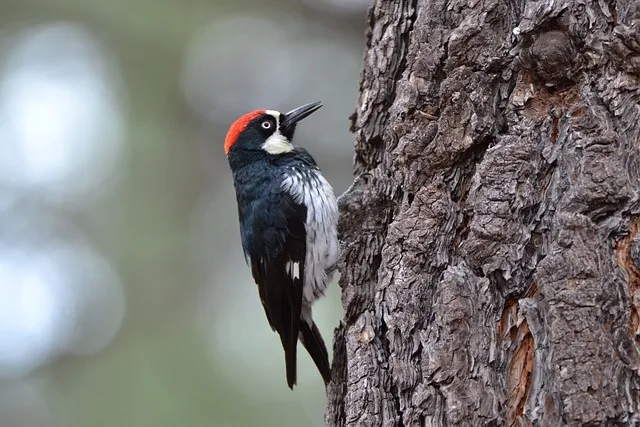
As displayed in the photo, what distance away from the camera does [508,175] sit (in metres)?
2.31

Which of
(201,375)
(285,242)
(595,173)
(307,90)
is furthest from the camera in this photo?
(307,90)

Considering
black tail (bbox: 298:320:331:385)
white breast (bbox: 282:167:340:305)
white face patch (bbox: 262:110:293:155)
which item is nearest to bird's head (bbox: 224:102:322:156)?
white face patch (bbox: 262:110:293:155)

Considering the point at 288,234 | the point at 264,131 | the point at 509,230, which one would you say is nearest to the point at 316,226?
the point at 288,234

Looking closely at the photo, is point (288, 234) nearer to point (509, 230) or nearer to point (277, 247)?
point (277, 247)

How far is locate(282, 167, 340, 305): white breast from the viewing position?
12.8 ft

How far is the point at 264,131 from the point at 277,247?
0.77 metres

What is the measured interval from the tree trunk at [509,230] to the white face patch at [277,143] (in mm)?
1627

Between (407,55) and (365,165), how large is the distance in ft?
1.77

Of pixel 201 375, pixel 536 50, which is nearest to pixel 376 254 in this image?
pixel 536 50

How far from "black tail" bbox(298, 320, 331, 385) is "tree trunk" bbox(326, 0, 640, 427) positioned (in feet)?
2.12

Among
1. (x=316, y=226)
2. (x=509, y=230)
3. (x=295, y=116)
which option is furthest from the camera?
(x=295, y=116)

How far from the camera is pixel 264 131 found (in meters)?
4.45

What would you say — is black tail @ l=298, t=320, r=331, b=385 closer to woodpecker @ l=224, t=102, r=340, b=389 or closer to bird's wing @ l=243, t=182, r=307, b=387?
woodpecker @ l=224, t=102, r=340, b=389

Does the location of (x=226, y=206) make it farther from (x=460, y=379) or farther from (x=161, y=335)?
(x=460, y=379)
